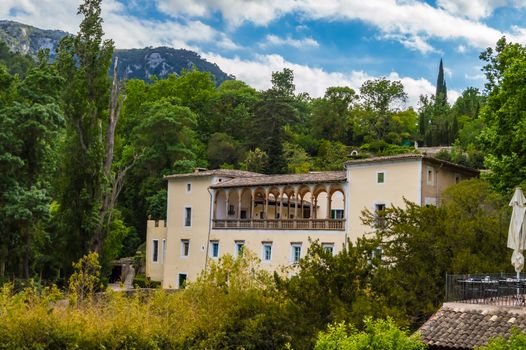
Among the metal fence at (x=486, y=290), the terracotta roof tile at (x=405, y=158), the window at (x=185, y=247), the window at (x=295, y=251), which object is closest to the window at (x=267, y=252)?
the window at (x=295, y=251)

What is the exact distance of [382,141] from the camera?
222ft

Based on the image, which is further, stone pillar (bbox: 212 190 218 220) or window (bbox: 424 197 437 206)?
stone pillar (bbox: 212 190 218 220)

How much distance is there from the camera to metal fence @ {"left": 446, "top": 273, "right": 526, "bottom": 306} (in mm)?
14992

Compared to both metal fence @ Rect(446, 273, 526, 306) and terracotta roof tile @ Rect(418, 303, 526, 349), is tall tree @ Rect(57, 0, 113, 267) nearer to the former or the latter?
metal fence @ Rect(446, 273, 526, 306)

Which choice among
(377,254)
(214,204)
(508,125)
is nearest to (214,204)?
(214,204)

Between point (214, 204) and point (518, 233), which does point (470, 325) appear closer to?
point (518, 233)

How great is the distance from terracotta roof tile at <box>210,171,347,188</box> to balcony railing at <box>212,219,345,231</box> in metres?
2.16

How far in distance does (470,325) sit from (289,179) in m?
25.0

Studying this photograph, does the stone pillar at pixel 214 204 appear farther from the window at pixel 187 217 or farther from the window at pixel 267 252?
the window at pixel 267 252

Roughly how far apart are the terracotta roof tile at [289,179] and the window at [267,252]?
3606 millimetres

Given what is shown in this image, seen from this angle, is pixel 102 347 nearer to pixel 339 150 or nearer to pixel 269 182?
pixel 269 182

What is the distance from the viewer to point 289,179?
39062 mm

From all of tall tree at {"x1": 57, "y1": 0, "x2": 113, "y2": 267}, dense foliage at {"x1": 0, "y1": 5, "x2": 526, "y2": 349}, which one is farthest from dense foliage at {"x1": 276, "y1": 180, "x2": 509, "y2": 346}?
tall tree at {"x1": 57, "y1": 0, "x2": 113, "y2": 267}

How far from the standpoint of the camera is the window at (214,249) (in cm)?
4219
